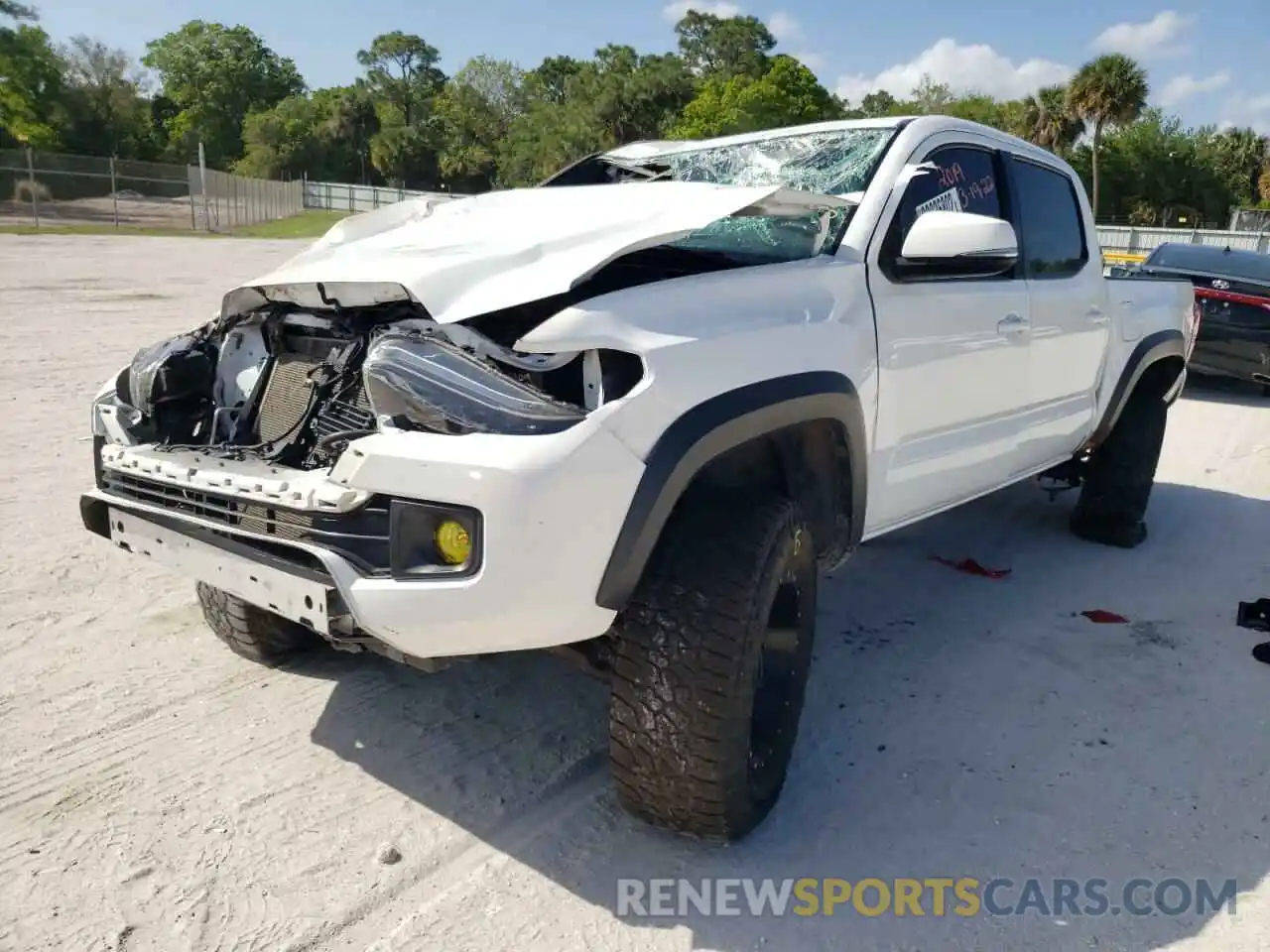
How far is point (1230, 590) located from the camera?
4.71m

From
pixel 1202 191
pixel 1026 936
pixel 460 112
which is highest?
pixel 460 112

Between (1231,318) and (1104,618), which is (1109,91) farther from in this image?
(1104,618)

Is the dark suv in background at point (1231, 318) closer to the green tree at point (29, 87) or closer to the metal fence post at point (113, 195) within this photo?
the metal fence post at point (113, 195)

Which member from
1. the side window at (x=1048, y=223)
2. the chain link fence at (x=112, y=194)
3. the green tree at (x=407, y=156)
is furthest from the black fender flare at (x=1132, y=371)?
the green tree at (x=407, y=156)

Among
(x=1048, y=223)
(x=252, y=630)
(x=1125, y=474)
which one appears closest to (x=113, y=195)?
(x=252, y=630)

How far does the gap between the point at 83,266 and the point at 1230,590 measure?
703 inches

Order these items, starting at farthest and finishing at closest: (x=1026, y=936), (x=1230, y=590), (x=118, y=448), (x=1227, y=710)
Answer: (x=1230, y=590) → (x=1227, y=710) → (x=118, y=448) → (x=1026, y=936)

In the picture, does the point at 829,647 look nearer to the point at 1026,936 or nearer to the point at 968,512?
the point at 1026,936

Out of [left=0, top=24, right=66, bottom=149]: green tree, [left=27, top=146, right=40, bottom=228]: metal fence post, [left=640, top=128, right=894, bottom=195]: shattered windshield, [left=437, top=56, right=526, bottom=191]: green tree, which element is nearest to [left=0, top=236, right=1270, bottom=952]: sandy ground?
[left=640, top=128, right=894, bottom=195]: shattered windshield

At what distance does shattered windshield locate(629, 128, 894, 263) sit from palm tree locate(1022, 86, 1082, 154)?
44038 millimetres

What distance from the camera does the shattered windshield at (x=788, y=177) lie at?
10.4 ft


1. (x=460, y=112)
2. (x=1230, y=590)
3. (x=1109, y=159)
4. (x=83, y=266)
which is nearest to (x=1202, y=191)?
(x=1109, y=159)

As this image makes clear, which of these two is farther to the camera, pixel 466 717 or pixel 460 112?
pixel 460 112

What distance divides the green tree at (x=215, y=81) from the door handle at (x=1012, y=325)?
79.9 meters
